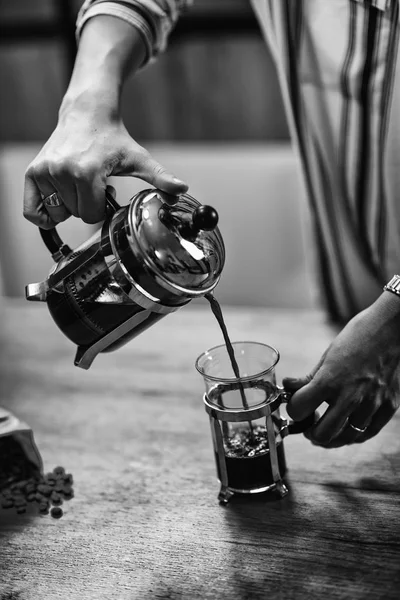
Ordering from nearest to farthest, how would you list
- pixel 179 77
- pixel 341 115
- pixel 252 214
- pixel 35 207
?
1. pixel 35 207
2. pixel 341 115
3. pixel 252 214
4. pixel 179 77

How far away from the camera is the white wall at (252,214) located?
2252 mm

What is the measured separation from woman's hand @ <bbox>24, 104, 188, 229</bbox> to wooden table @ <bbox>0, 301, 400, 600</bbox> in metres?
0.43

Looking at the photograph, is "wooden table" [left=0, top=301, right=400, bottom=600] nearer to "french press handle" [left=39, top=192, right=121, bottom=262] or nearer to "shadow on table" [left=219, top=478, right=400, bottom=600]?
"shadow on table" [left=219, top=478, right=400, bottom=600]

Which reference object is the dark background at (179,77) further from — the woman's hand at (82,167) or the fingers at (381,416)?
the fingers at (381,416)

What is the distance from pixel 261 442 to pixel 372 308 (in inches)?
10.3

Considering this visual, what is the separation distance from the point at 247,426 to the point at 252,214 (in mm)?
1196

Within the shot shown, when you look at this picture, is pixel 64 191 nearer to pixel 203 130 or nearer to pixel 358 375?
pixel 358 375

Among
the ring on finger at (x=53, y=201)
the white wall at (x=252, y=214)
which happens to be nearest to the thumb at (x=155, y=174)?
the ring on finger at (x=53, y=201)

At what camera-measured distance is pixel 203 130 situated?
3.04 meters

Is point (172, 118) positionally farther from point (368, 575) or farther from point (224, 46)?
point (368, 575)

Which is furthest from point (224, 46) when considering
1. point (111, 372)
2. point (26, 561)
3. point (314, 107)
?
point (26, 561)

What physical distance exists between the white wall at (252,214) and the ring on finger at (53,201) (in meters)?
1.13

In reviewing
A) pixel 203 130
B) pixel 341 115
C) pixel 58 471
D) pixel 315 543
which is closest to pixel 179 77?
pixel 203 130

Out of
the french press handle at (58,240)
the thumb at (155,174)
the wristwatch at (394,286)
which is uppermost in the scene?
the thumb at (155,174)
